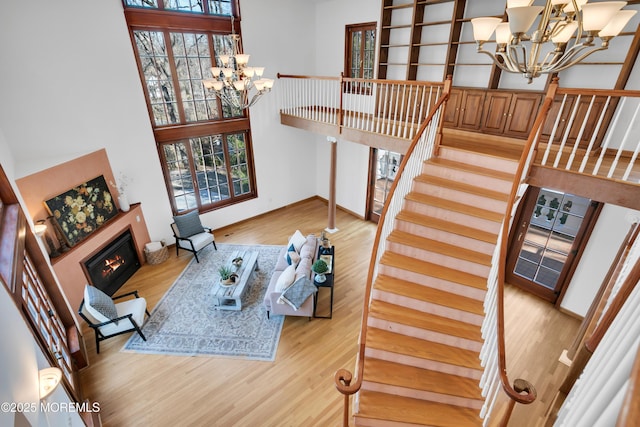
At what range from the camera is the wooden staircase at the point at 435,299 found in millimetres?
2920

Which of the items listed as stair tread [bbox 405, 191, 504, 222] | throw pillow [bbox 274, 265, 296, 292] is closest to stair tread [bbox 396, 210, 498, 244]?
stair tread [bbox 405, 191, 504, 222]

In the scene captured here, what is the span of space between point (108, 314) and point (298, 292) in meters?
2.65

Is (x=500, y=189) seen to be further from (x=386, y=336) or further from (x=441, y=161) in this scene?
(x=386, y=336)

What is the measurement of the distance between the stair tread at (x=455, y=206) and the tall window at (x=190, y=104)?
191 inches

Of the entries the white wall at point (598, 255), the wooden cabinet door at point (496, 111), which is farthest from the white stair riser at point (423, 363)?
the wooden cabinet door at point (496, 111)

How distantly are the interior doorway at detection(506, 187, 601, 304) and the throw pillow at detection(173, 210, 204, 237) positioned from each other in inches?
244

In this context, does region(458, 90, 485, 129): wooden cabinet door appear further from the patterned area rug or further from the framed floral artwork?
the framed floral artwork

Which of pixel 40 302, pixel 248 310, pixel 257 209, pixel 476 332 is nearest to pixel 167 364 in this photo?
pixel 248 310

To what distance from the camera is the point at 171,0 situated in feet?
18.9

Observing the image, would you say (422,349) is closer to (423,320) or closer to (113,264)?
(423,320)

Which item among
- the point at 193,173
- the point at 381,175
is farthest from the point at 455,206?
the point at 193,173

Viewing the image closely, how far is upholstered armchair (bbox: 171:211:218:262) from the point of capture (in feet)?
21.1

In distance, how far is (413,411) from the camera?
2879 millimetres

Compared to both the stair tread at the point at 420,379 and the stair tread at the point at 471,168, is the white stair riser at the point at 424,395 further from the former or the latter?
the stair tread at the point at 471,168
